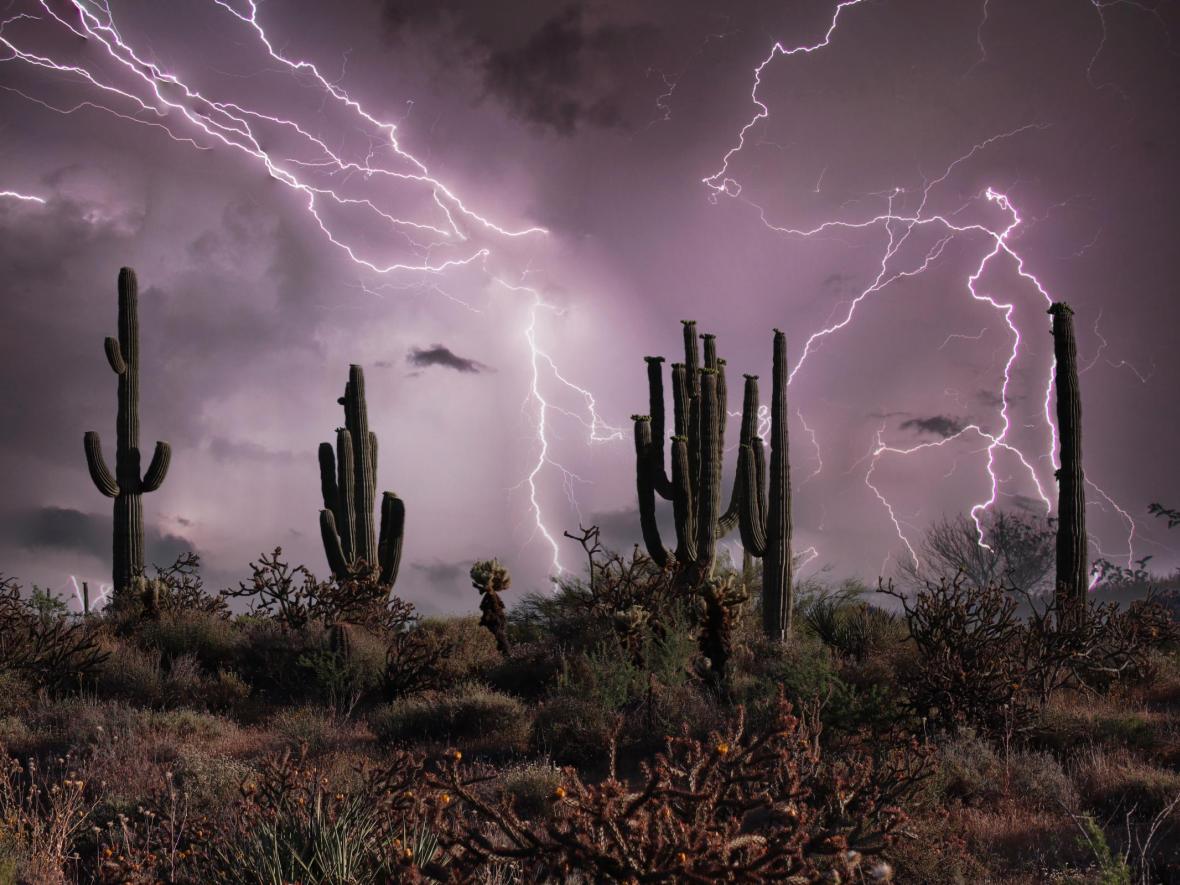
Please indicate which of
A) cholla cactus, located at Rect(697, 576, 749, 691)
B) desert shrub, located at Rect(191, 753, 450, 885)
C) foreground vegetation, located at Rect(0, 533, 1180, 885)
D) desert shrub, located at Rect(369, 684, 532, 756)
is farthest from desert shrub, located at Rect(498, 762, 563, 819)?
cholla cactus, located at Rect(697, 576, 749, 691)

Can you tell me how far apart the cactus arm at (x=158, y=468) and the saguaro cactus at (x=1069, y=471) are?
1698 cm

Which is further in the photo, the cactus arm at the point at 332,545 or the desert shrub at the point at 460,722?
the cactus arm at the point at 332,545

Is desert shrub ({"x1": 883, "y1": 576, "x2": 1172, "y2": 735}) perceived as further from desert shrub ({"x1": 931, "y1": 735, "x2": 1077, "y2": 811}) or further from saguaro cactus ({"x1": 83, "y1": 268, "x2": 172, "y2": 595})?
saguaro cactus ({"x1": 83, "y1": 268, "x2": 172, "y2": 595})

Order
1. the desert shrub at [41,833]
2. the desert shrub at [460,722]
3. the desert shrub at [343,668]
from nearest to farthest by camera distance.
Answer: the desert shrub at [41,833], the desert shrub at [460,722], the desert shrub at [343,668]

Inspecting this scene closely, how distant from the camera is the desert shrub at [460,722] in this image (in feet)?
34.2

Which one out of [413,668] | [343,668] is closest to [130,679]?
[343,668]

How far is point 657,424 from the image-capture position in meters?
18.5

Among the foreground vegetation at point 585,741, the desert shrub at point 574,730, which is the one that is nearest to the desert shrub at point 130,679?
the foreground vegetation at point 585,741

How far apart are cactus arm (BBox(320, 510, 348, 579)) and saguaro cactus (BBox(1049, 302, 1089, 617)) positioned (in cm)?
1292

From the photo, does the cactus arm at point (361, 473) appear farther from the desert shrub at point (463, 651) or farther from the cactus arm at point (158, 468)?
the cactus arm at point (158, 468)

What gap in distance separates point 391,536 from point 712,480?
6790 mm

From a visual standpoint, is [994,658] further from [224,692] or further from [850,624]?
[224,692]

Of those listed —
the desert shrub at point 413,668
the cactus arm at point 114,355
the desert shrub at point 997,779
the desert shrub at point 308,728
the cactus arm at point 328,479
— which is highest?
the cactus arm at point 114,355

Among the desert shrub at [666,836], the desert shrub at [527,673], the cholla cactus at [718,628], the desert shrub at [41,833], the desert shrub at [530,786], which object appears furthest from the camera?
the desert shrub at [527,673]
